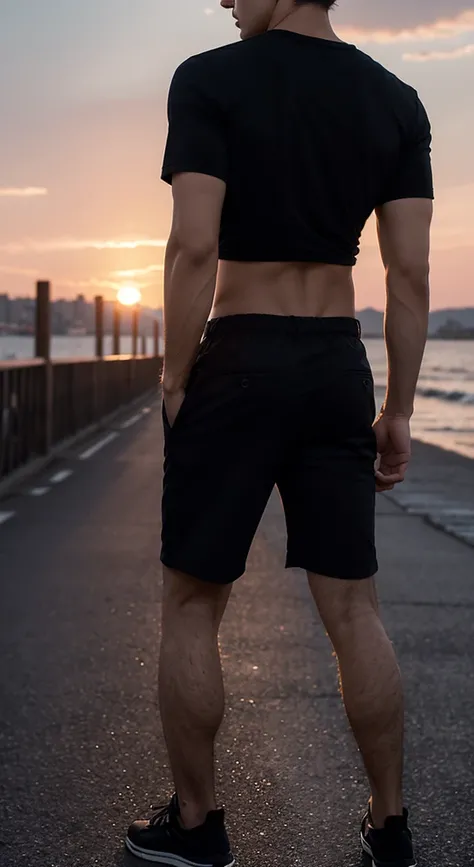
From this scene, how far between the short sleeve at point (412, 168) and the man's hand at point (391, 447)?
54 centimetres

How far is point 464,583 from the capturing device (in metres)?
6.64

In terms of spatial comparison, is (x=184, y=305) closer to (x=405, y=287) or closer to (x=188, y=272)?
(x=188, y=272)

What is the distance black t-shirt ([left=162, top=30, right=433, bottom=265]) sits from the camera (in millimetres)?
2529

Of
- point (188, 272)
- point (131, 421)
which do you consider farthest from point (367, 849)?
point (131, 421)

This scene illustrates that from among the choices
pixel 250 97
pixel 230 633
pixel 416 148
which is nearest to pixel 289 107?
pixel 250 97

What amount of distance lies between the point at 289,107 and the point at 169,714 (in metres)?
1.44

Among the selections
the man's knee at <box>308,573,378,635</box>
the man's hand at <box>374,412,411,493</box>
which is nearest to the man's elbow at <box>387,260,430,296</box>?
the man's hand at <box>374,412,411,493</box>

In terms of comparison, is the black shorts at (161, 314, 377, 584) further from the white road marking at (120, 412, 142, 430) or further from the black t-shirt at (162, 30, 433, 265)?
the white road marking at (120, 412, 142, 430)

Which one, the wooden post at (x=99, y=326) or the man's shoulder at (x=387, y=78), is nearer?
the man's shoulder at (x=387, y=78)

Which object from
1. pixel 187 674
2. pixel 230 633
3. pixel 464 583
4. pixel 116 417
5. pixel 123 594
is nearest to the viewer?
pixel 187 674

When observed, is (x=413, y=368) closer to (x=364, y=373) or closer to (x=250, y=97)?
(x=364, y=373)

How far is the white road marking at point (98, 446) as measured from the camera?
14.4 m

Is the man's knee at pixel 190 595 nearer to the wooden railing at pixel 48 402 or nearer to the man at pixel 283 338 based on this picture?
the man at pixel 283 338

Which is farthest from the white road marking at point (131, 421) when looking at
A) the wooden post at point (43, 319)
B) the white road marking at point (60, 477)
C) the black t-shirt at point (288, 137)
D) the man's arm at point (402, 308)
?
the black t-shirt at point (288, 137)
